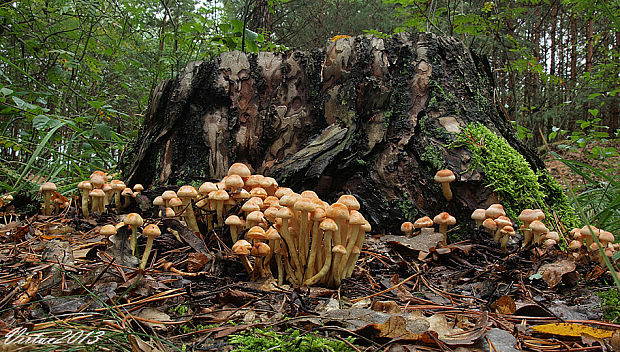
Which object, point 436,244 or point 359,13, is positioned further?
point 359,13

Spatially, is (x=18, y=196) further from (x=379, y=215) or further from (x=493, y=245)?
(x=493, y=245)

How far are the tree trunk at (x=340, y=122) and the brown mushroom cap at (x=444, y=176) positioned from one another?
0.21m

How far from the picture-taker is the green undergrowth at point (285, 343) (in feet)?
4.25

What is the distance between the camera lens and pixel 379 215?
324 cm

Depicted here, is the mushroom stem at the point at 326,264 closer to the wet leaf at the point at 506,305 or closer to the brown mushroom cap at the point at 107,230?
the wet leaf at the point at 506,305

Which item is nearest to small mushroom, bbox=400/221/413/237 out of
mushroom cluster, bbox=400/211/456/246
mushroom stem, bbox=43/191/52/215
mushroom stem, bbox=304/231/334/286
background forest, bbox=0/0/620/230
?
mushroom cluster, bbox=400/211/456/246

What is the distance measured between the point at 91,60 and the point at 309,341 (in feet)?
20.6

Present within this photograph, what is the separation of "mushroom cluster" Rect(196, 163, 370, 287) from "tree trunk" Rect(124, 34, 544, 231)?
105cm

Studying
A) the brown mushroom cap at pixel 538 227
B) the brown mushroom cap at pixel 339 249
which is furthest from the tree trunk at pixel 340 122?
the brown mushroom cap at pixel 339 249

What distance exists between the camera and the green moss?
1.72m

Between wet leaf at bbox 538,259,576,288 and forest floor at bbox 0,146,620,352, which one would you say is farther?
wet leaf at bbox 538,259,576,288

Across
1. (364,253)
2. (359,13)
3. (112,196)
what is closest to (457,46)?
(364,253)

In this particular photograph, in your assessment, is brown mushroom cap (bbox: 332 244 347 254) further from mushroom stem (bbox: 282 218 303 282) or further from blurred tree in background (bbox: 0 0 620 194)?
blurred tree in background (bbox: 0 0 620 194)

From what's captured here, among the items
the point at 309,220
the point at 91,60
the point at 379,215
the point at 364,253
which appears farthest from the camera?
the point at 91,60
